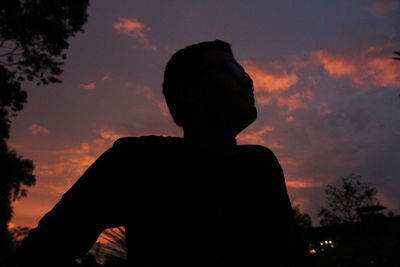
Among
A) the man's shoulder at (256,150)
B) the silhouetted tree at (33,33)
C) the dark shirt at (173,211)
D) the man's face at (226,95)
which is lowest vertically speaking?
the dark shirt at (173,211)

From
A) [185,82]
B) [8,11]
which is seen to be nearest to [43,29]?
[8,11]

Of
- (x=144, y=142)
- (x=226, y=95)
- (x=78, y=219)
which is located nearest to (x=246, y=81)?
(x=226, y=95)

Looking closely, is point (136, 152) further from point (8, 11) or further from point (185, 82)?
point (8, 11)

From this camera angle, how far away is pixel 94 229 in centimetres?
113

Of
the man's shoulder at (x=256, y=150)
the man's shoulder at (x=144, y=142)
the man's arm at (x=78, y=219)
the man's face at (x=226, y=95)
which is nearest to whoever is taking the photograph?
the man's arm at (x=78, y=219)

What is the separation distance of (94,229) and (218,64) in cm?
101

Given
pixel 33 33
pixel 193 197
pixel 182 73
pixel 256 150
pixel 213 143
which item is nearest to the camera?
pixel 193 197

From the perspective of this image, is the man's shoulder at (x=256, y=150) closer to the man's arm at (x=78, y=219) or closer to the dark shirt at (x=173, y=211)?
the dark shirt at (x=173, y=211)

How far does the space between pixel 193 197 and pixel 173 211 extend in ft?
0.35

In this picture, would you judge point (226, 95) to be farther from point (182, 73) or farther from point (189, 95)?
point (182, 73)

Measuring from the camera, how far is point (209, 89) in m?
1.51

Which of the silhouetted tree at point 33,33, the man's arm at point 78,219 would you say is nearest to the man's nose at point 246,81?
the man's arm at point 78,219

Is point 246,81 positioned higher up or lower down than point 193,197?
higher up

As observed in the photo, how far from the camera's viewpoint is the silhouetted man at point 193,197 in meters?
1.06
